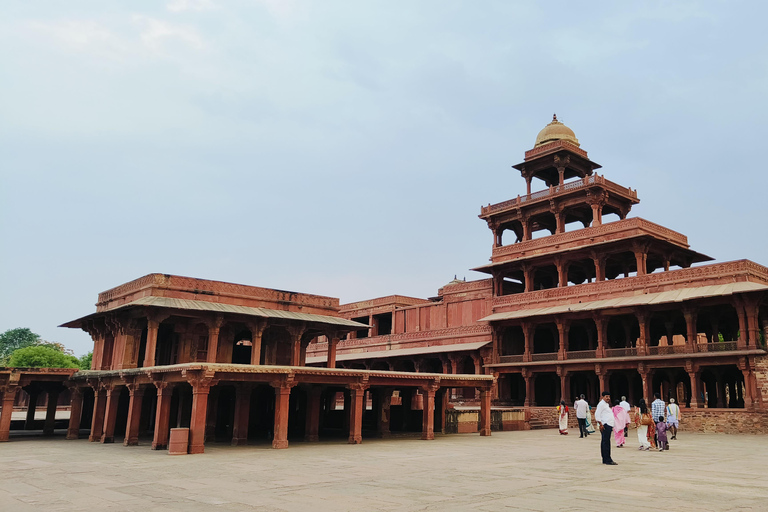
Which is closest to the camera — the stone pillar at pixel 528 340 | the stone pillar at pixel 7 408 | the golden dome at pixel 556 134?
the stone pillar at pixel 7 408

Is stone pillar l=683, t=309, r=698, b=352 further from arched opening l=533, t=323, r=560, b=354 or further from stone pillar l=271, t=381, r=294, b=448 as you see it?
stone pillar l=271, t=381, r=294, b=448

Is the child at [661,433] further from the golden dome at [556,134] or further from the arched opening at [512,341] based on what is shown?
the golden dome at [556,134]

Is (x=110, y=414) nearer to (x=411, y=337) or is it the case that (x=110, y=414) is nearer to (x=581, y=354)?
(x=581, y=354)

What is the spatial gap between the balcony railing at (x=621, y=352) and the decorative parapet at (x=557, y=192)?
36.7 feet

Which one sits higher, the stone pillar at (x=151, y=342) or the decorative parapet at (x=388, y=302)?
the decorative parapet at (x=388, y=302)

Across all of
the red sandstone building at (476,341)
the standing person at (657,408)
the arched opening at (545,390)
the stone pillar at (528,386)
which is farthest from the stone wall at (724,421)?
the arched opening at (545,390)

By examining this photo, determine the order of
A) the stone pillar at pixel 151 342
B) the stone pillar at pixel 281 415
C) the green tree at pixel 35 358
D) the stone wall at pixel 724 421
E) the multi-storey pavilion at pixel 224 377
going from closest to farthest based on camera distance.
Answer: the stone pillar at pixel 281 415 < the multi-storey pavilion at pixel 224 377 < the stone pillar at pixel 151 342 < the stone wall at pixel 724 421 < the green tree at pixel 35 358

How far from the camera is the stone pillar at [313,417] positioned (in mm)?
23719

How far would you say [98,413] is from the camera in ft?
84.3

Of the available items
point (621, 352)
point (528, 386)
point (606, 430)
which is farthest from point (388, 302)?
point (606, 430)

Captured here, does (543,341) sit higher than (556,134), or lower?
lower

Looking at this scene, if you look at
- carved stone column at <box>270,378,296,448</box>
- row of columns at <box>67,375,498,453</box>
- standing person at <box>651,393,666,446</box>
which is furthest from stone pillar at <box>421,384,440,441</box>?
standing person at <box>651,393,666,446</box>

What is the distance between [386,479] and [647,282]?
26.8 m

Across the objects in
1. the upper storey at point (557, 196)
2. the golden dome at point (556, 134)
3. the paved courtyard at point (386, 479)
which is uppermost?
the golden dome at point (556, 134)
